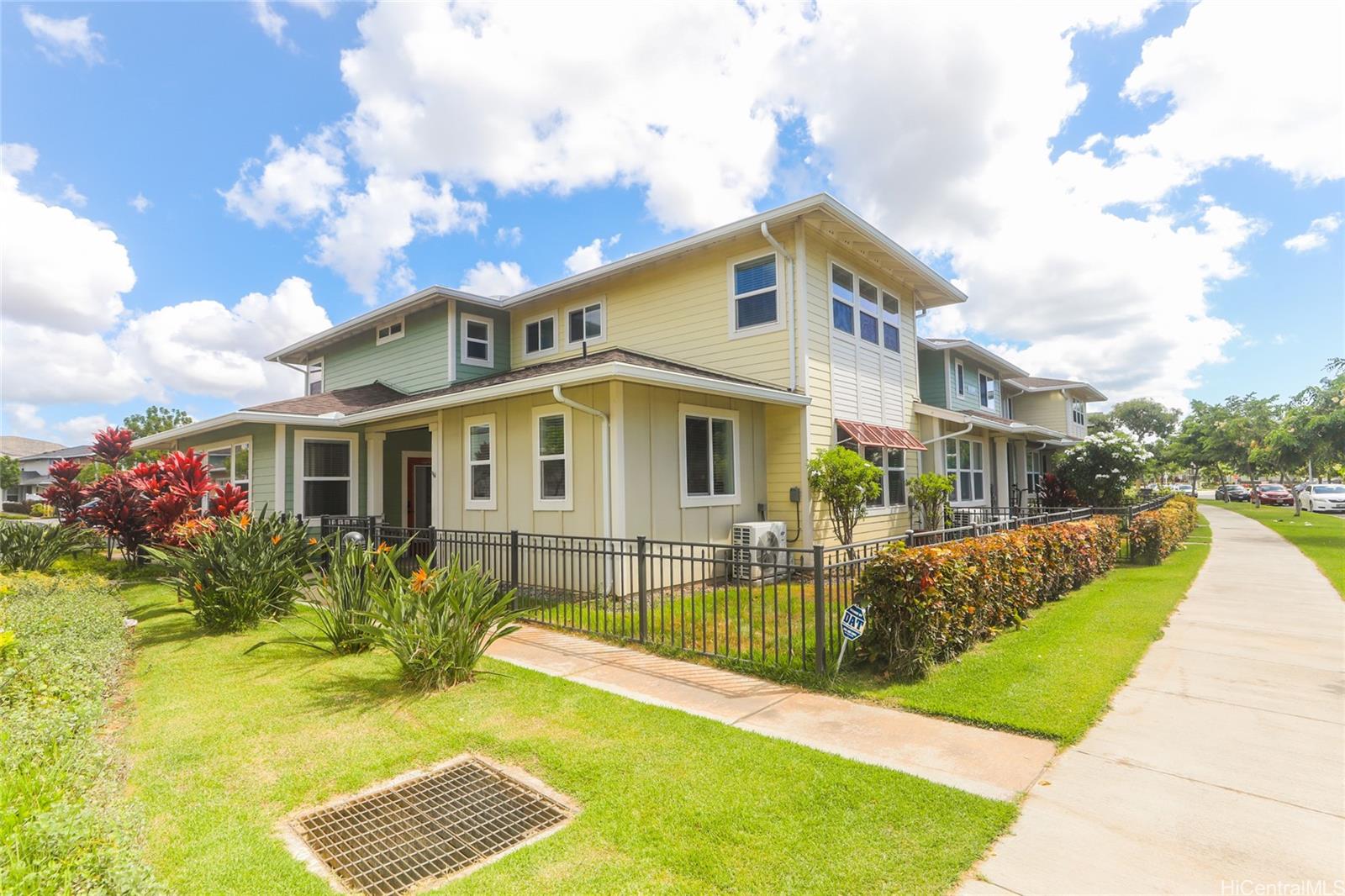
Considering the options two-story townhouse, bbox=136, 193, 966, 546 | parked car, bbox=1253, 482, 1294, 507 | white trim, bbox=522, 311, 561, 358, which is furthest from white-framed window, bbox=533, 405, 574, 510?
parked car, bbox=1253, 482, 1294, 507

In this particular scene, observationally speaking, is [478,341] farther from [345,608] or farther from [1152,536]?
[1152,536]

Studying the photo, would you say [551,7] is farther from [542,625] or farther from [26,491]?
[26,491]

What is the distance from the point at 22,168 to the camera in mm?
9438

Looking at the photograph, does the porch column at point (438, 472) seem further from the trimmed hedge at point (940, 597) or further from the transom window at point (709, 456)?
the trimmed hedge at point (940, 597)

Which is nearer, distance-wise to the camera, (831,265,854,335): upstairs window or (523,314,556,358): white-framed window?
(831,265,854,335): upstairs window

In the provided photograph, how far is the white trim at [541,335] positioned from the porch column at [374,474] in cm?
390

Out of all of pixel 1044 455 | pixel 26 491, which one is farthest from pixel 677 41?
pixel 26 491

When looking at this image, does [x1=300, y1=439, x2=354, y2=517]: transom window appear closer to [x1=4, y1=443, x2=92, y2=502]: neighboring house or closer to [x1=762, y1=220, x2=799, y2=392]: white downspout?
[x1=762, y1=220, x2=799, y2=392]: white downspout

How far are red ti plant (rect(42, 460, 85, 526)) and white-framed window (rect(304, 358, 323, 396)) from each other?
6.19m

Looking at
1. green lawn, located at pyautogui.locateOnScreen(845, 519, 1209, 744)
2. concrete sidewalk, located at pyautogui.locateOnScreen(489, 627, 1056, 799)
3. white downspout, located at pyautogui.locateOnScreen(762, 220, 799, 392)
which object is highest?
white downspout, located at pyautogui.locateOnScreen(762, 220, 799, 392)

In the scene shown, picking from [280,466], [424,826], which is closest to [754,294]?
[424,826]

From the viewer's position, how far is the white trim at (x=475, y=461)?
10.6 meters

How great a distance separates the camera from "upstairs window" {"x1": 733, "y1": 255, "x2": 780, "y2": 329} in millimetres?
11070

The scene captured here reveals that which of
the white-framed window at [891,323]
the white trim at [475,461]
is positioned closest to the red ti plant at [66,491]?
the white trim at [475,461]
